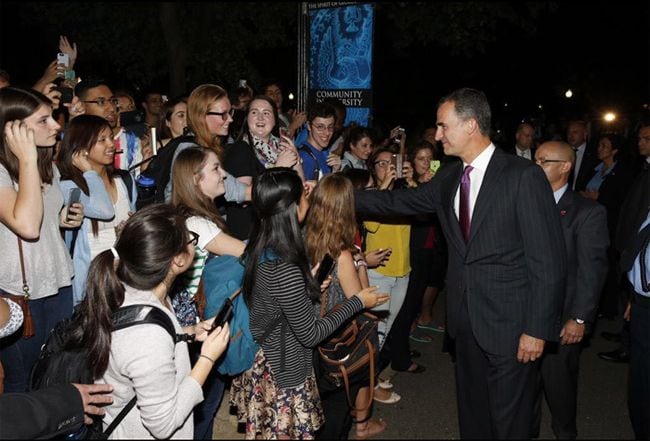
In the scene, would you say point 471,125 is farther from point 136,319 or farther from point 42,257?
point 42,257

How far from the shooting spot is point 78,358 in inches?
91.0

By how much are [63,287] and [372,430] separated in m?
2.51

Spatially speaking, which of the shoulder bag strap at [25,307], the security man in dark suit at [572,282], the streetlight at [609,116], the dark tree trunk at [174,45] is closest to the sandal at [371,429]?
the security man in dark suit at [572,282]

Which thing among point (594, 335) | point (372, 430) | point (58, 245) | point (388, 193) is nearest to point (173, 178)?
point (58, 245)

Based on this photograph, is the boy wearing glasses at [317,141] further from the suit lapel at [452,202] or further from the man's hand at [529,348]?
the man's hand at [529,348]

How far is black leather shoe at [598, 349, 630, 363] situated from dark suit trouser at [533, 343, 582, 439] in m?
2.01

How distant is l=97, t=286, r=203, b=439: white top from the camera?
7.04 feet

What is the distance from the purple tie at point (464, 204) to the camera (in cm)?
349

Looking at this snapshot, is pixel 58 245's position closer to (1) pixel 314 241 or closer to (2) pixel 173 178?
(2) pixel 173 178

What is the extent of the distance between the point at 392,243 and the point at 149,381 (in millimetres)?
3095

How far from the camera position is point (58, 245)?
133 inches

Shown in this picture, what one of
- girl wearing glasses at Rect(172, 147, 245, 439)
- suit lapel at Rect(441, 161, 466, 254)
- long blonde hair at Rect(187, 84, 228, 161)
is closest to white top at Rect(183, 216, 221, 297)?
girl wearing glasses at Rect(172, 147, 245, 439)

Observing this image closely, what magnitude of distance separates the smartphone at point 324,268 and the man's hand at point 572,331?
1.75 m

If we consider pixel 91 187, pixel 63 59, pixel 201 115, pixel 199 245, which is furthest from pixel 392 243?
pixel 63 59
